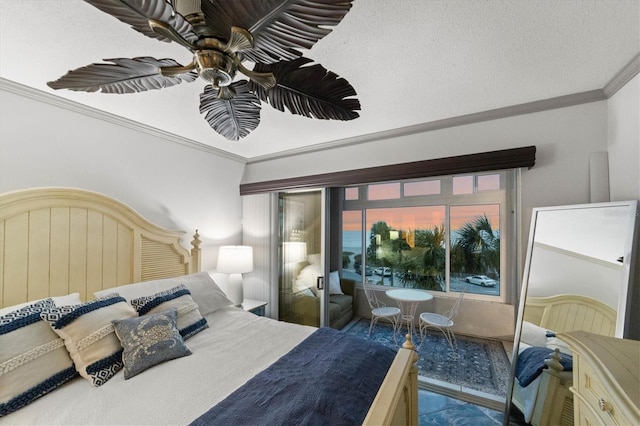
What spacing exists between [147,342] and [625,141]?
3.10 meters

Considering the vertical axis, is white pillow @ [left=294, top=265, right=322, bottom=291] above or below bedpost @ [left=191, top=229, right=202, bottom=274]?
below

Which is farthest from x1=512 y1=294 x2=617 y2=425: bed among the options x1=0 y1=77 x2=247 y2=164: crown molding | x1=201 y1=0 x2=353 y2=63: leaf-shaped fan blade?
x1=0 y1=77 x2=247 y2=164: crown molding

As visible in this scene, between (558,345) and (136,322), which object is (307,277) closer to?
(136,322)

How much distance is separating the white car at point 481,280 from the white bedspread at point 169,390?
306 cm

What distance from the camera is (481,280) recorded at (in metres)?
3.68

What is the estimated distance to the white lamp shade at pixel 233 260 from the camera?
9.43 ft

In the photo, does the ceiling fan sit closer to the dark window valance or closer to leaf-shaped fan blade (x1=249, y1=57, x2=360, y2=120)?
leaf-shaped fan blade (x1=249, y1=57, x2=360, y2=120)

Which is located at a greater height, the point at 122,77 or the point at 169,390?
the point at 122,77

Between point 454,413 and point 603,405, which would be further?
point 454,413

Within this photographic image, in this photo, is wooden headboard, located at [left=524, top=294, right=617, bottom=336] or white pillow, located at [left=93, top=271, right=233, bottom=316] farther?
white pillow, located at [left=93, top=271, right=233, bottom=316]

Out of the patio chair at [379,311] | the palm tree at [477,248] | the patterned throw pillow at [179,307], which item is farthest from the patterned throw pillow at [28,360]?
the palm tree at [477,248]

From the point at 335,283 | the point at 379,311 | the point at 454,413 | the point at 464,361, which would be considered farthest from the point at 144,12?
the point at 335,283

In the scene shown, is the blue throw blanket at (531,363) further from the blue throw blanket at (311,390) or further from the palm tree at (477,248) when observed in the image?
the palm tree at (477,248)

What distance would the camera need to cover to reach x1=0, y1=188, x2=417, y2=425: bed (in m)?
1.10
